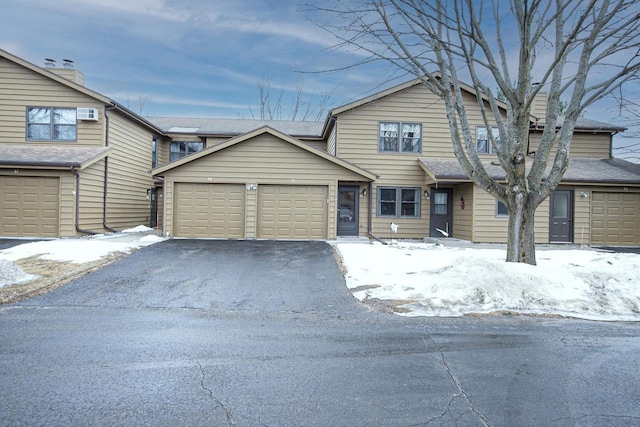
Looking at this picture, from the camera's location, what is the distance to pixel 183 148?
20.5 metres

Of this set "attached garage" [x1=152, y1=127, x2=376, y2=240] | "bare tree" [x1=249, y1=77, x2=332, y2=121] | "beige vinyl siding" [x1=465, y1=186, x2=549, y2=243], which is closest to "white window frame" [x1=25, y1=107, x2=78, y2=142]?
"attached garage" [x1=152, y1=127, x2=376, y2=240]

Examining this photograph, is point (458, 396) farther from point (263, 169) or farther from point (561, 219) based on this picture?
point (561, 219)

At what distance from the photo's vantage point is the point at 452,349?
431 cm

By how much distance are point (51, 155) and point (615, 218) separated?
20.9 metres

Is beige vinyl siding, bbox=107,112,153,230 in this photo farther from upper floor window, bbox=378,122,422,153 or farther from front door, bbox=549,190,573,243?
front door, bbox=549,190,573,243

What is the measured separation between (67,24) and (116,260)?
1620 cm

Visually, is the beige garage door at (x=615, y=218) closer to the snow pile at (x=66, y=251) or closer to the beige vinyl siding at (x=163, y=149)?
the snow pile at (x=66, y=251)

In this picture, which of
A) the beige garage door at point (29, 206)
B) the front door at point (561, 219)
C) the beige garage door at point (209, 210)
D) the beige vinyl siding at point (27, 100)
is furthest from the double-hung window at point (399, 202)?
the beige garage door at point (29, 206)

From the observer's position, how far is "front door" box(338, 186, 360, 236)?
15.9m

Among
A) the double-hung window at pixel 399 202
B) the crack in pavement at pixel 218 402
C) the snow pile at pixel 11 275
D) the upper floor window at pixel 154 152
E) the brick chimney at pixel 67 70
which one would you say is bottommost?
the crack in pavement at pixel 218 402

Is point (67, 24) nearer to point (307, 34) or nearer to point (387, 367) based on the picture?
point (307, 34)

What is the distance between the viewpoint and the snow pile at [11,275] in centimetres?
699

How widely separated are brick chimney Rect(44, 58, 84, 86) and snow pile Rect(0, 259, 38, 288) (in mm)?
11476

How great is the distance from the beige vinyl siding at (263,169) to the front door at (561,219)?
7.60 m
